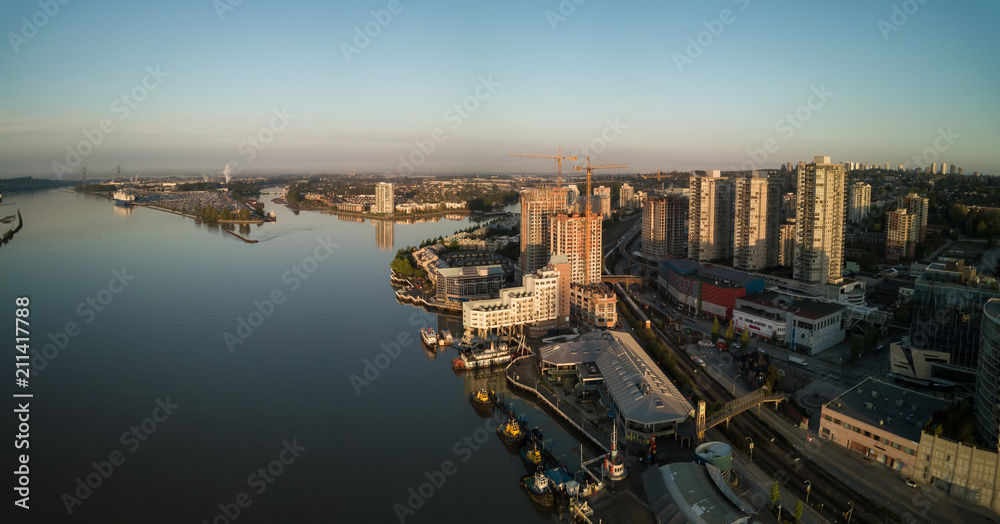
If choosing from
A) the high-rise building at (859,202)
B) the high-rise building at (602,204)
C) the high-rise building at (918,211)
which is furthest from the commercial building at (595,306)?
the high-rise building at (602,204)

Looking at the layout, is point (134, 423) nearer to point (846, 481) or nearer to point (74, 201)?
point (846, 481)

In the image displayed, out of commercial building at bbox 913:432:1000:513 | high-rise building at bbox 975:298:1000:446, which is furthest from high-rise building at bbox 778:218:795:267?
commercial building at bbox 913:432:1000:513

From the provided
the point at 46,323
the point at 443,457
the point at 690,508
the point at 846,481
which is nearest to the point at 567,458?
the point at 443,457

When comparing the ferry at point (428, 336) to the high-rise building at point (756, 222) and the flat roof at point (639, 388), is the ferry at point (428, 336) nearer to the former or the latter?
the flat roof at point (639, 388)

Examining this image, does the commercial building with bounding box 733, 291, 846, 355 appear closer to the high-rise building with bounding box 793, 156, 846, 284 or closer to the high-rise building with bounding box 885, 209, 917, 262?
the high-rise building with bounding box 793, 156, 846, 284

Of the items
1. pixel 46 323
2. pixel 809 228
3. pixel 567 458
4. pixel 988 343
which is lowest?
pixel 567 458
